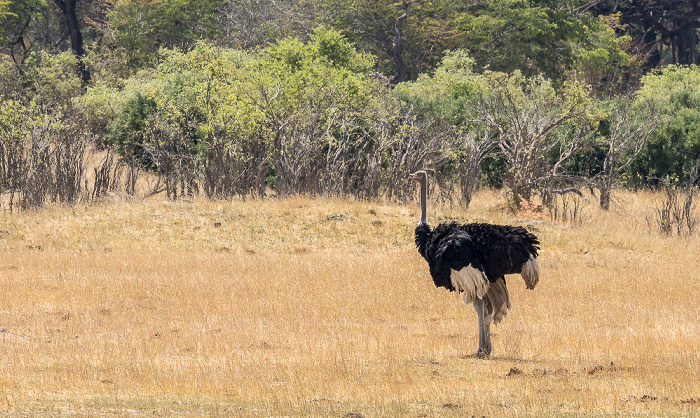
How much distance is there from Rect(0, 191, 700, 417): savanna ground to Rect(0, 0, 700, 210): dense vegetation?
2207mm

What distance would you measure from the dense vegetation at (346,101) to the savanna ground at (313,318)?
221 cm

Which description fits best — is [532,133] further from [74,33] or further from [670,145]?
[74,33]

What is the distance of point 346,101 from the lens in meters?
29.1

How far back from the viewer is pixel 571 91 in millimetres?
28594

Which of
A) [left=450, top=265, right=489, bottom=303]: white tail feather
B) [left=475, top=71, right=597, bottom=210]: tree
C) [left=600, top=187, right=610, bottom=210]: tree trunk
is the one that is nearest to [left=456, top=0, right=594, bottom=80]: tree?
[left=475, top=71, right=597, bottom=210]: tree

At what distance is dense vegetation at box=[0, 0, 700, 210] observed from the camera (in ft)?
86.1

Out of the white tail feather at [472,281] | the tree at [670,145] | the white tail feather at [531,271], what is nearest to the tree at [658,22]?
the tree at [670,145]

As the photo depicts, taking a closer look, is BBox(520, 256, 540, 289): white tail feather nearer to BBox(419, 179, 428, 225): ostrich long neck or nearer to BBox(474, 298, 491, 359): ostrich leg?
BBox(474, 298, 491, 359): ostrich leg

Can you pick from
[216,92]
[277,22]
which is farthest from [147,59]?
[216,92]

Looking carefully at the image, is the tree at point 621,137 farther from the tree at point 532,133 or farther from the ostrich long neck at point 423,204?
the ostrich long neck at point 423,204

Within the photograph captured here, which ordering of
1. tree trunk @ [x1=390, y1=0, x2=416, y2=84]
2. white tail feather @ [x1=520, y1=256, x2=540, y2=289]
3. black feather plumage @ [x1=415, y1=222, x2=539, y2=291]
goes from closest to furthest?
black feather plumage @ [x1=415, y1=222, x2=539, y2=291]
white tail feather @ [x1=520, y1=256, x2=540, y2=289]
tree trunk @ [x1=390, y1=0, x2=416, y2=84]

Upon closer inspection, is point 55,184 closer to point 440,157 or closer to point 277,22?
point 440,157

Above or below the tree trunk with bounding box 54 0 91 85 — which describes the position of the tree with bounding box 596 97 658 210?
below

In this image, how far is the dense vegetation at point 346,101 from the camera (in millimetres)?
26250
